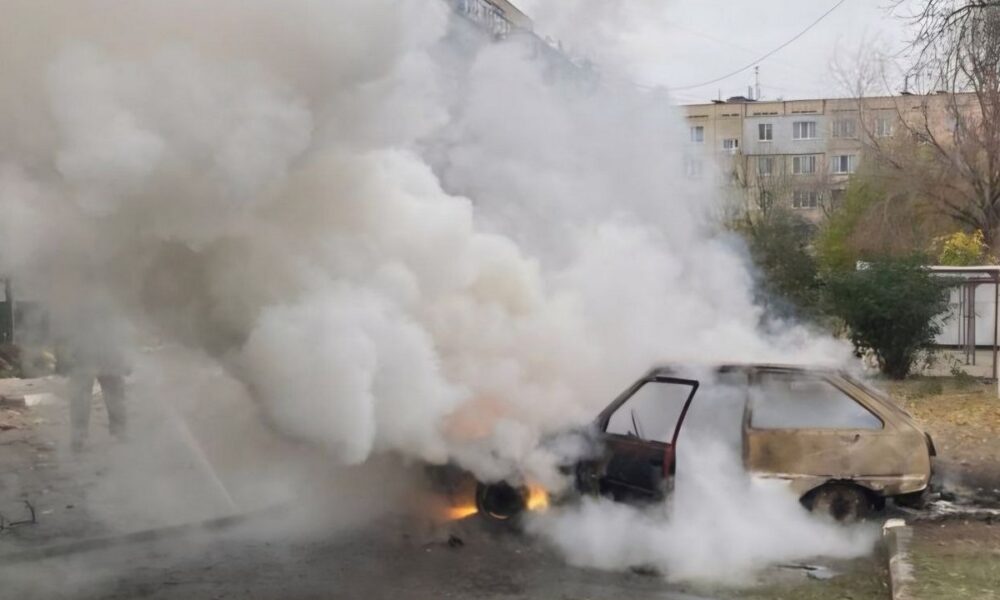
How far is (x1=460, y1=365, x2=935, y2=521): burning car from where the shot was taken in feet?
23.4

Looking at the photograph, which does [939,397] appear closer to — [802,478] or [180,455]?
[802,478]

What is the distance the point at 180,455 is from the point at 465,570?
3754 millimetres

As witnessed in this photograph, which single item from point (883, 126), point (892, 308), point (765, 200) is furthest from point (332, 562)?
point (883, 126)

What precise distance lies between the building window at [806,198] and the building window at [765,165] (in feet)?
5.00

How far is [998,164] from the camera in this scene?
25094 mm

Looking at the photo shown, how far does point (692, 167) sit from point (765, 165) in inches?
1282

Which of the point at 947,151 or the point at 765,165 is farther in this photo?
the point at 765,165

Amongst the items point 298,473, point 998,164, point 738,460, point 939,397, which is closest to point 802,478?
point 738,460

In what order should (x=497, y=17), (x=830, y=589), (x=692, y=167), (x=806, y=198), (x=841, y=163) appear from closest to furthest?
(x=830, y=589), (x=497, y=17), (x=692, y=167), (x=806, y=198), (x=841, y=163)

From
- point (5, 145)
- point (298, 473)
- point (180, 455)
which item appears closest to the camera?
point (5, 145)

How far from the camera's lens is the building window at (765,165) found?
3891 cm

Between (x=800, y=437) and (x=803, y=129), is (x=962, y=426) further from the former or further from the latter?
(x=803, y=129)

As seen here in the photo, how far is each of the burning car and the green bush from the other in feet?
27.7

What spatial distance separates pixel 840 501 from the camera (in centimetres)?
723
